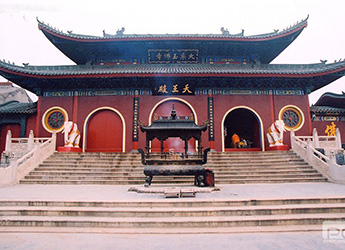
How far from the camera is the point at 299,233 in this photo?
379cm

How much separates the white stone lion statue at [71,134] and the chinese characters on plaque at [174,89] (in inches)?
197

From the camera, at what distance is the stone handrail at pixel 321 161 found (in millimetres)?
8164

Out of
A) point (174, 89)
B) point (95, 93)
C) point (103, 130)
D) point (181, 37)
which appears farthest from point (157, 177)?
point (181, 37)

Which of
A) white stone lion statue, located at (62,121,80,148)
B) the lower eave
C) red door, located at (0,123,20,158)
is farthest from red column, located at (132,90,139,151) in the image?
red door, located at (0,123,20,158)

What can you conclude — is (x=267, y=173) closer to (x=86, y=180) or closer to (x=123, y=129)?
(x=86, y=180)

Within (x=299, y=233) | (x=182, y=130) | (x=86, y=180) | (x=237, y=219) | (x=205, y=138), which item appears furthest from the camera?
(x=205, y=138)

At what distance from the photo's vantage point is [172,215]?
4.39m

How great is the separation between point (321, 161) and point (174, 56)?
34.8ft

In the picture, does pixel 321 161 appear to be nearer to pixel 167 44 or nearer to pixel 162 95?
pixel 162 95

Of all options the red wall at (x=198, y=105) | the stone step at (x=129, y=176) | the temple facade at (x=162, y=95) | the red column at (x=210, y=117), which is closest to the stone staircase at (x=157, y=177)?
the stone step at (x=129, y=176)

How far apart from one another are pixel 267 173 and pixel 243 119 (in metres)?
8.35

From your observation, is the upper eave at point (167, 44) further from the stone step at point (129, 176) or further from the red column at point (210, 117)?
the stone step at point (129, 176)

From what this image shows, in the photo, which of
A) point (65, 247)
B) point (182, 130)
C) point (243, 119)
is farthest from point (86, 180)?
point (243, 119)

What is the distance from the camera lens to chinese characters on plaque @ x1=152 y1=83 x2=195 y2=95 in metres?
13.5
